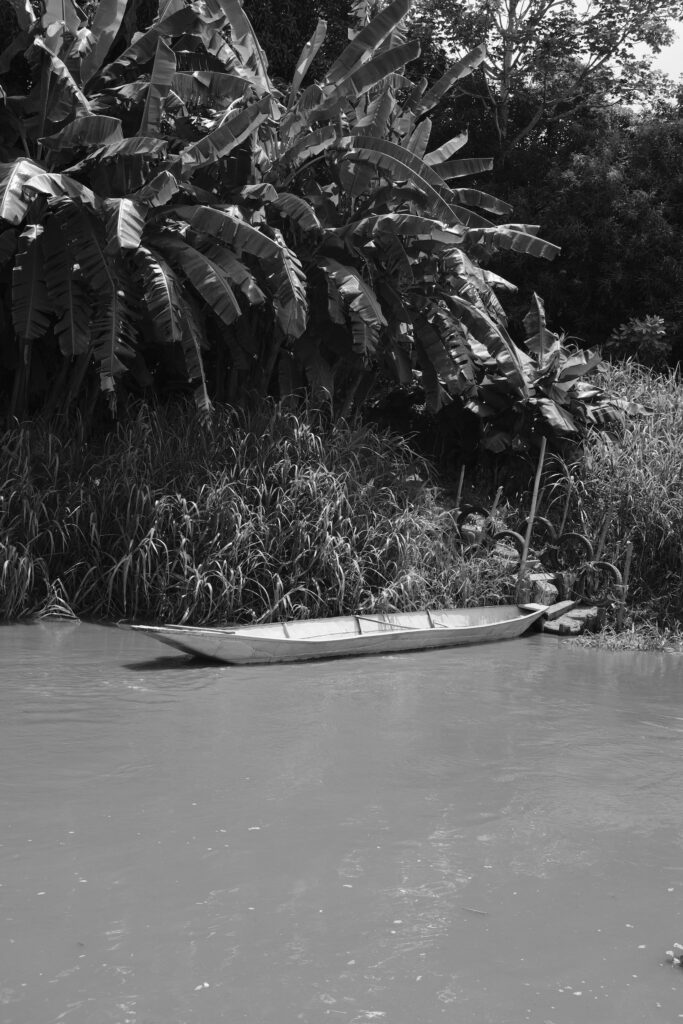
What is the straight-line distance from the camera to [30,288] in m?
10.2

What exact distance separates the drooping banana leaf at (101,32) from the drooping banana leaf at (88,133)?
0.73 m

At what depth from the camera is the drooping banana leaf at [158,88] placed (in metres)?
10.2

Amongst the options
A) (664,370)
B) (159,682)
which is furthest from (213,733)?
(664,370)

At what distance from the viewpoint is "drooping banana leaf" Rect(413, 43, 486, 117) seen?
484 inches

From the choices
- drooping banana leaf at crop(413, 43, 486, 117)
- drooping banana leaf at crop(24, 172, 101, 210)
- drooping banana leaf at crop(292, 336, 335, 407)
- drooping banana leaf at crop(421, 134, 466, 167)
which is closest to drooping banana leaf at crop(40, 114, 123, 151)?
drooping banana leaf at crop(24, 172, 101, 210)

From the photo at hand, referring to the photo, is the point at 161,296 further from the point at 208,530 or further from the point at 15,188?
the point at 208,530

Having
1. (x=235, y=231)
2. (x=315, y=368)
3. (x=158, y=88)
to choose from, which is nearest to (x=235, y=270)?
(x=235, y=231)

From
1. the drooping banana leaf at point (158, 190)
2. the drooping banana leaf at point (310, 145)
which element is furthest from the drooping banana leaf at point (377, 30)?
the drooping banana leaf at point (158, 190)

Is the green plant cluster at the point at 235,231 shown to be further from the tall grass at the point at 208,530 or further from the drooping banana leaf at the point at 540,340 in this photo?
the tall grass at the point at 208,530

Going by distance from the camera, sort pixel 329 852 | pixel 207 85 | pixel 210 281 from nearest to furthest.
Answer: pixel 329 852, pixel 210 281, pixel 207 85

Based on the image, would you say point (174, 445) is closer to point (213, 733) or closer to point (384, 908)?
point (213, 733)

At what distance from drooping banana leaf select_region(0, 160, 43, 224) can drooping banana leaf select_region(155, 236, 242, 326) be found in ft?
4.91

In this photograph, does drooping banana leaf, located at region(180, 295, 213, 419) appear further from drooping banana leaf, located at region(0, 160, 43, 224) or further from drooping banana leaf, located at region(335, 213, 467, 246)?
drooping banana leaf, located at region(335, 213, 467, 246)

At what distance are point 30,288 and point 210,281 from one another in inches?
66.9
